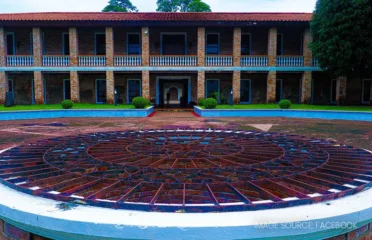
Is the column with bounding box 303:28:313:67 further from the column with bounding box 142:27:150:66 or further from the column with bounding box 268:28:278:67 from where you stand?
the column with bounding box 142:27:150:66

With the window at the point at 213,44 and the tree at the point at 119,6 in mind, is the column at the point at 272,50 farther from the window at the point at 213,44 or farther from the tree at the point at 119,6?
the tree at the point at 119,6

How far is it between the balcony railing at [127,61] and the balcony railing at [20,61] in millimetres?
5792

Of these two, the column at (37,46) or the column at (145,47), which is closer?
the column at (37,46)

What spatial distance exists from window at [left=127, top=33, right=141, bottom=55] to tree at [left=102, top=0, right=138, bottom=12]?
768 inches

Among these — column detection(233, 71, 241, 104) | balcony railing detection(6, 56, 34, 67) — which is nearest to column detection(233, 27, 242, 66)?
column detection(233, 71, 241, 104)

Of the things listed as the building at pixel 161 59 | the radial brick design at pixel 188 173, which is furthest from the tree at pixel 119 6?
the radial brick design at pixel 188 173

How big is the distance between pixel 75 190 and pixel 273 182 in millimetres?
1845

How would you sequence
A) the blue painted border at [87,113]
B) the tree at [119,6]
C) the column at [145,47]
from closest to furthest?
the blue painted border at [87,113], the column at [145,47], the tree at [119,6]

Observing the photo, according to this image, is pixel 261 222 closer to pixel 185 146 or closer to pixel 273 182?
pixel 273 182

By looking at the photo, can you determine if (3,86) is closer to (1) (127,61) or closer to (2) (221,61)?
(1) (127,61)

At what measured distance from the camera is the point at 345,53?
18469mm

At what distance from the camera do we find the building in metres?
22.8

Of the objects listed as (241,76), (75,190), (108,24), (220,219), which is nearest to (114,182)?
(75,190)

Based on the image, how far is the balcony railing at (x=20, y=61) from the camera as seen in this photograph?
75.2 ft
